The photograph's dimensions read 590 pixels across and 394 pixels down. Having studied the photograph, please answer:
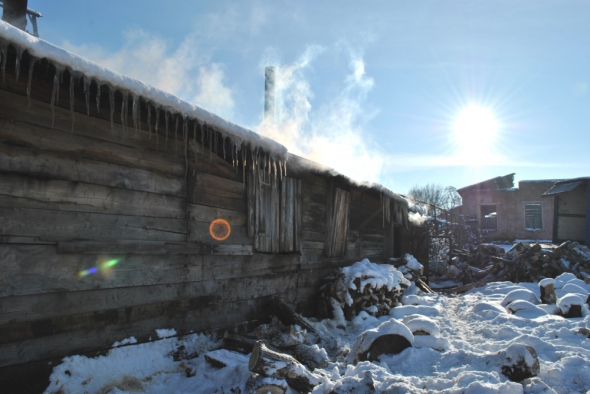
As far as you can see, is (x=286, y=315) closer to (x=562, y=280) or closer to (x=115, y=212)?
(x=115, y=212)

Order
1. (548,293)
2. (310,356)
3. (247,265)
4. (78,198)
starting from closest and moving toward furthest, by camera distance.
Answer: (78,198), (310,356), (247,265), (548,293)

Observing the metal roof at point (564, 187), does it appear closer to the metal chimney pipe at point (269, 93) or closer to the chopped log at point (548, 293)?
the chopped log at point (548, 293)

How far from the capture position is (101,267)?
3.74 metres

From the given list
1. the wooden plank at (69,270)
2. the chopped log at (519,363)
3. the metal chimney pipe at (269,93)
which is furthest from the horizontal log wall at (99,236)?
the metal chimney pipe at (269,93)

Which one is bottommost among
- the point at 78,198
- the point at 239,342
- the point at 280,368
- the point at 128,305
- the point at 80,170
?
the point at 239,342

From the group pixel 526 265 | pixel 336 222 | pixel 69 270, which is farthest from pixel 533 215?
pixel 69 270

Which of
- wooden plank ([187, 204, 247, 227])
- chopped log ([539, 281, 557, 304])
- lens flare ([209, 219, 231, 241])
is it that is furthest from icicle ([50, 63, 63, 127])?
chopped log ([539, 281, 557, 304])

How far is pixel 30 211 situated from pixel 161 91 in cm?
178

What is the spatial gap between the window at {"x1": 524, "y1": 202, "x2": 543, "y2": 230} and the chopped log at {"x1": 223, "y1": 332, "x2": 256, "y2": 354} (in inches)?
1047

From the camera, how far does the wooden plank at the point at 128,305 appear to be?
10.6ft

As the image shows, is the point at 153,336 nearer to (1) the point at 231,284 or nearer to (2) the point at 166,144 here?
(1) the point at 231,284

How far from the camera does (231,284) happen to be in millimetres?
5297

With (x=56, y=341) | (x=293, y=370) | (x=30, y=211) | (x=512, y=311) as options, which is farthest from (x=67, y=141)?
(x=512, y=311)

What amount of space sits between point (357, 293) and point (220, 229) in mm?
3705
